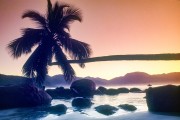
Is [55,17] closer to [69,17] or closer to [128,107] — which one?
[69,17]

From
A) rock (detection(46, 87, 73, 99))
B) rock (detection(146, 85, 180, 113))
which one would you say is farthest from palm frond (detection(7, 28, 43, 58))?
rock (detection(146, 85, 180, 113))

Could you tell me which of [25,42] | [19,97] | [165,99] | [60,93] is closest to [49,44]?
[25,42]

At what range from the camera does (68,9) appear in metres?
13.2

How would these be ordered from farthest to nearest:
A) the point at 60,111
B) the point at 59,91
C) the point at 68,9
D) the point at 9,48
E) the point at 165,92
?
1. the point at 59,91
2. the point at 68,9
3. the point at 9,48
4. the point at 60,111
5. the point at 165,92

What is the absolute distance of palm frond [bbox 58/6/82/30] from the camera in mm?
13223

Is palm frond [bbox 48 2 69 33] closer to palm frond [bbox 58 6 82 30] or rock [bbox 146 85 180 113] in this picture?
palm frond [bbox 58 6 82 30]

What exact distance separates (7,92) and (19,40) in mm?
3379

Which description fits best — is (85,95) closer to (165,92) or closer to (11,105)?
(11,105)

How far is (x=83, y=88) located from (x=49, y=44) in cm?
645

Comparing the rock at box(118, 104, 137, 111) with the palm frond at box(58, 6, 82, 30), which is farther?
the palm frond at box(58, 6, 82, 30)

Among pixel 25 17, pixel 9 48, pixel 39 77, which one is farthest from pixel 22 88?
pixel 25 17

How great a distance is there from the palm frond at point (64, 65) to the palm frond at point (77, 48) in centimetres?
45

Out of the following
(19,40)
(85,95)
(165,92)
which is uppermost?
Answer: (19,40)

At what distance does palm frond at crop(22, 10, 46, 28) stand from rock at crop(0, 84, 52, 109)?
389 cm
